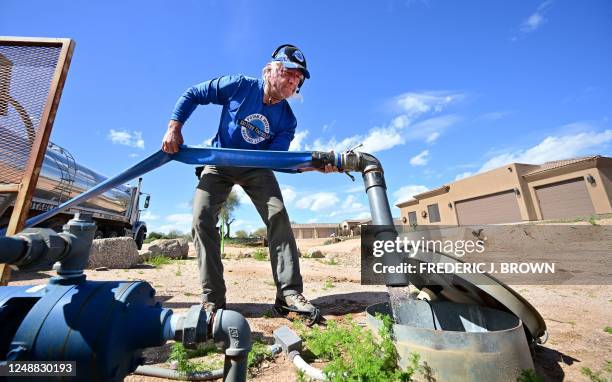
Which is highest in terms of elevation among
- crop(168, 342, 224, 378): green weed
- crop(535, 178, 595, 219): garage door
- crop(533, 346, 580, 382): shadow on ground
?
crop(535, 178, 595, 219): garage door

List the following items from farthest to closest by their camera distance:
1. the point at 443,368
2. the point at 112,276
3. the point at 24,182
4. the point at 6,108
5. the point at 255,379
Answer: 1. the point at 112,276
2. the point at 6,108
3. the point at 24,182
4. the point at 255,379
5. the point at 443,368

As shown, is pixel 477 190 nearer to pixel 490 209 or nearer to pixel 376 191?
pixel 490 209

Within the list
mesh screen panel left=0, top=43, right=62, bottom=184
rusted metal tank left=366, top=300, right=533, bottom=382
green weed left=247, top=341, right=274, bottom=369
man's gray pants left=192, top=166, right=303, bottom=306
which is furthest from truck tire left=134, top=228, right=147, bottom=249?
rusted metal tank left=366, top=300, right=533, bottom=382

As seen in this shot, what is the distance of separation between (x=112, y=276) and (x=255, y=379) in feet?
17.7

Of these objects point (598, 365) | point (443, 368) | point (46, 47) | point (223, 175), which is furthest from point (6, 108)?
point (598, 365)

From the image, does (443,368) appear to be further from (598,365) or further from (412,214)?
(412,214)

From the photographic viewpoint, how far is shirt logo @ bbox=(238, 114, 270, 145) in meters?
3.14

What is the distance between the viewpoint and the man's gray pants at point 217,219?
2855 millimetres

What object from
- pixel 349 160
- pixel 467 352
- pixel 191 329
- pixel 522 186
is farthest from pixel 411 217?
pixel 191 329

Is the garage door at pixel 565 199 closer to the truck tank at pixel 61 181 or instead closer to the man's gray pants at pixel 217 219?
the man's gray pants at pixel 217 219

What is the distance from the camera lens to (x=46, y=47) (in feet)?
9.46

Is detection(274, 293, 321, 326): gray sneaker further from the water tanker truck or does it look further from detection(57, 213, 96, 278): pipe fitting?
the water tanker truck

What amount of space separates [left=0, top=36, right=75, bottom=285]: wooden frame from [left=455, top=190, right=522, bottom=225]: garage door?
89.9ft

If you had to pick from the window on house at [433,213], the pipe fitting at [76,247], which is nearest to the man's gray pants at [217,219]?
the pipe fitting at [76,247]
